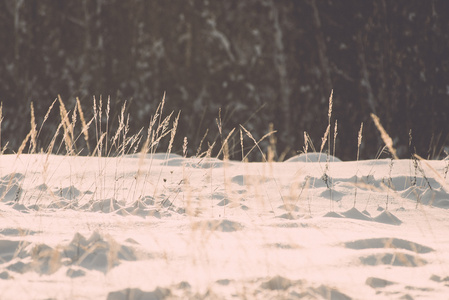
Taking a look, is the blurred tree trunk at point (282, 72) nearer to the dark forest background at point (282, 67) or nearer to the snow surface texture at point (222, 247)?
the dark forest background at point (282, 67)

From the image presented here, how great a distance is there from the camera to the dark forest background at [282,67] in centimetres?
543

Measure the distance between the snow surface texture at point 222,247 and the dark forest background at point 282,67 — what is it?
8.05 feet

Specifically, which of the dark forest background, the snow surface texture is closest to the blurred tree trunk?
the dark forest background

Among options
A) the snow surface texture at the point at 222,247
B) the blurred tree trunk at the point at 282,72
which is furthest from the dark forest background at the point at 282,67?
the snow surface texture at the point at 222,247

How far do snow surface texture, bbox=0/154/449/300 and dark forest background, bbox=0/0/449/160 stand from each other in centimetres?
245

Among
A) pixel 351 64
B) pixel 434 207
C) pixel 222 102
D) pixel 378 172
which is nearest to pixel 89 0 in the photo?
pixel 222 102

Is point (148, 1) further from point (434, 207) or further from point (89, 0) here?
point (434, 207)

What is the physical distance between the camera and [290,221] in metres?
2.29

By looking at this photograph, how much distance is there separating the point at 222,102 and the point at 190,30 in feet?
2.69

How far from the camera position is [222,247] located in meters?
1.87

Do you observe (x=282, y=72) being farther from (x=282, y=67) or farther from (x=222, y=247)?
(x=222, y=247)

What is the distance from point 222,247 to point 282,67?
382 centimetres

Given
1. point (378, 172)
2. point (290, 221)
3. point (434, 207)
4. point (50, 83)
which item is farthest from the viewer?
point (50, 83)

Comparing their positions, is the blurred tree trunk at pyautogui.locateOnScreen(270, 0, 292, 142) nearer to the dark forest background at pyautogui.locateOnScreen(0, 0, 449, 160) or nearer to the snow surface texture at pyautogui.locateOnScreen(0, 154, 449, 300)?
the dark forest background at pyautogui.locateOnScreen(0, 0, 449, 160)
